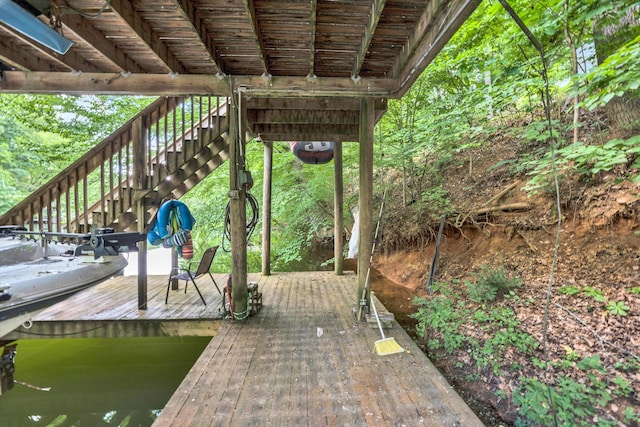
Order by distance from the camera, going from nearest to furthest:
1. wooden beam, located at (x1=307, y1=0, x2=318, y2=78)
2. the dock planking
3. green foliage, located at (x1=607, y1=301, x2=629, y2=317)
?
the dock planking
wooden beam, located at (x1=307, y1=0, x2=318, y2=78)
green foliage, located at (x1=607, y1=301, x2=629, y2=317)

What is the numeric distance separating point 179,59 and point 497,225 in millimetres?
5313

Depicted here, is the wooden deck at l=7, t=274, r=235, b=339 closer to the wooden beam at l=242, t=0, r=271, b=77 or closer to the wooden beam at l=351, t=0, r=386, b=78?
the wooden beam at l=242, t=0, r=271, b=77

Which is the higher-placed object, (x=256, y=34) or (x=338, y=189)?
(x=256, y=34)

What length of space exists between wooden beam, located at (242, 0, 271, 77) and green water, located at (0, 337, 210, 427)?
3.99 meters

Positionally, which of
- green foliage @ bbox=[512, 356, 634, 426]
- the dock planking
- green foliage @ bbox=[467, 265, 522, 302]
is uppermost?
green foliage @ bbox=[467, 265, 522, 302]

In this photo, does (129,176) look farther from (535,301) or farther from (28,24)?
(535,301)

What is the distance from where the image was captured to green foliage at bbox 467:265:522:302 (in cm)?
393

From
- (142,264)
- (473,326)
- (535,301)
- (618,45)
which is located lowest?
(473,326)

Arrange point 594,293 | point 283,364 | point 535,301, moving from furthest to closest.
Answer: point 535,301 → point 594,293 → point 283,364

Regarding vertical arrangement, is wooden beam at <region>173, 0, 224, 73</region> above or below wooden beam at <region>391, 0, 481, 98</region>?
above

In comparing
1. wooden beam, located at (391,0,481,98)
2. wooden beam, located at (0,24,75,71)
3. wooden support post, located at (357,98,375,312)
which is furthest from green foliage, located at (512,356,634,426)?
wooden beam, located at (0,24,75,71)

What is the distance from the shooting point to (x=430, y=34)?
2469 millimetres

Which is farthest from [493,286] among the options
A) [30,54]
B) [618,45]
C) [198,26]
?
[30,54]

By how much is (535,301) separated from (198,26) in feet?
15.3
